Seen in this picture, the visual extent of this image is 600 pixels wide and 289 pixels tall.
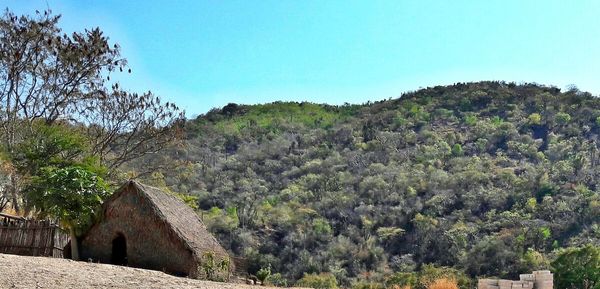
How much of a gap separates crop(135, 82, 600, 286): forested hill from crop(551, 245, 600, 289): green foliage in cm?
836

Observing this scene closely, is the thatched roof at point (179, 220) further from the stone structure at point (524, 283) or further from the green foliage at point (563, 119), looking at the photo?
the green foliage at point (563, 119)

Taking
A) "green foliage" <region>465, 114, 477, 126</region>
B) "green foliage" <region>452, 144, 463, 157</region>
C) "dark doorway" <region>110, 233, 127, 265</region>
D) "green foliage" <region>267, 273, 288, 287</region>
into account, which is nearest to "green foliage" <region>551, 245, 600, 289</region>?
"green foliage" <region>267, 273, 288, 287</region>

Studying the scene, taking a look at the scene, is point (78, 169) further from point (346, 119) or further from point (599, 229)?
point (346, 119)

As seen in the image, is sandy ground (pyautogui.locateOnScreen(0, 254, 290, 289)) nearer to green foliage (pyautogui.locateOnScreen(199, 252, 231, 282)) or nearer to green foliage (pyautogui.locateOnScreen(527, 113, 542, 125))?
green foliage (pyautogui.locateOnScreen(199, 252, 231, 282))

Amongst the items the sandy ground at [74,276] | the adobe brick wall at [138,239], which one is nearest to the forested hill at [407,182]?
the adobe brick wall at [138,239]

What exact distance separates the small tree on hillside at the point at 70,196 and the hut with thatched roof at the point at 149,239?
1.17ft

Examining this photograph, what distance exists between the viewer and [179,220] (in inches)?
826

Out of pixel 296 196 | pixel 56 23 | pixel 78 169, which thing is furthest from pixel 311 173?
pixel 78 169

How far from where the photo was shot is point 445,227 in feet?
147

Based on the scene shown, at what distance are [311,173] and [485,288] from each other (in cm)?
3868

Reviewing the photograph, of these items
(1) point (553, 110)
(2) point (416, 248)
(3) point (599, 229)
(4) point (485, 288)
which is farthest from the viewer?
(1) point (553, 110)

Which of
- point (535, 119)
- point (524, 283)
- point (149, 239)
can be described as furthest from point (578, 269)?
point (535, 119)

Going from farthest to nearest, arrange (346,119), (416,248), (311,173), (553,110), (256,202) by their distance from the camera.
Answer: (346,119), (553,110), (311,173), (256,202), (416,248)

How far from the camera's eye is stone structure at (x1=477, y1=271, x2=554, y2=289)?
20.0 metres
